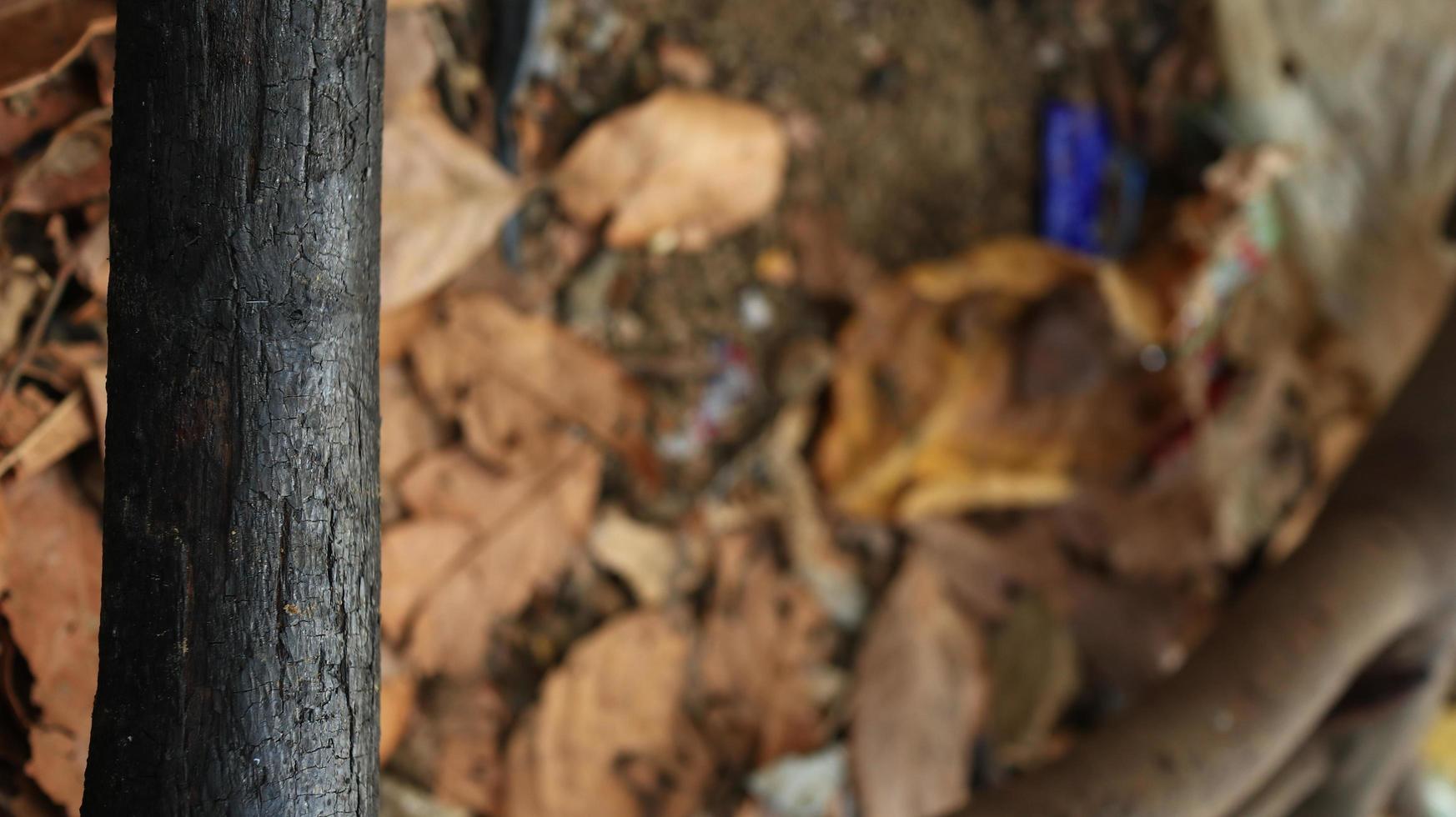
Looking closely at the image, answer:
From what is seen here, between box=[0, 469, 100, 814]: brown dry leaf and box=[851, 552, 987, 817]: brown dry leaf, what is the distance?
73cm

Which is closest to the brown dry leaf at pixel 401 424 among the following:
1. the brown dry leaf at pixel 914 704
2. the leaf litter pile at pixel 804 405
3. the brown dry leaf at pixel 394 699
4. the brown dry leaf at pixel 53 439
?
the leaf litter pile at pixel 804 405

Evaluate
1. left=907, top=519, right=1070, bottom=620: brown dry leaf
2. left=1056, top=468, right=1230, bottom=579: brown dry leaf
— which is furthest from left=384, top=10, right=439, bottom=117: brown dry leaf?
left=1056, top=468, right=1230, bottom=579: brown dry leaf

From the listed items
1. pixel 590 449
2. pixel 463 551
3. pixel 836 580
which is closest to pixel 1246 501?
pixel 836 580

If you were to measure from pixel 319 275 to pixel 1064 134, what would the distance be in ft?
3.38

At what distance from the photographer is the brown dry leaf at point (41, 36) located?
0.60m

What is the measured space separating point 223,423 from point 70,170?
1.03 ft

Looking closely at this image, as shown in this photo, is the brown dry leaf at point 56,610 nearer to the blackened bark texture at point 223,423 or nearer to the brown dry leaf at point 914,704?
the blackened bark texture at point 223,423

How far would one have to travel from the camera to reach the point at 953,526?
1.20 metres

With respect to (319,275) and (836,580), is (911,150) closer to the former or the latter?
(836,580)

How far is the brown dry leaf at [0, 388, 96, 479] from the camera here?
0.61 meters

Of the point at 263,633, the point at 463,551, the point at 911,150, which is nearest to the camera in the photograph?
the point at 263,633

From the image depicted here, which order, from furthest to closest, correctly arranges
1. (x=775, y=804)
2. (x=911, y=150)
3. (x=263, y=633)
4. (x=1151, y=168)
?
1. (x=1151, y=168)
2. (x=911, y=150)
3. (x=775, y=804)
4. (x=263, y=633)

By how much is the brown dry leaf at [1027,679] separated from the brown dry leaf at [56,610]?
91 centimetres

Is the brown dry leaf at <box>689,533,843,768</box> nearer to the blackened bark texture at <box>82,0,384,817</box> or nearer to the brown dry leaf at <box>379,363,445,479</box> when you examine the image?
the brown dry leaf at <box>379,363,445,479</box>
